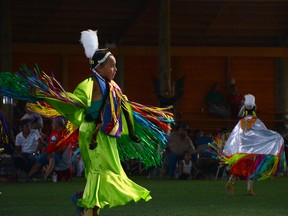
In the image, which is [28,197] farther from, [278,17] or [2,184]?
[278,17]

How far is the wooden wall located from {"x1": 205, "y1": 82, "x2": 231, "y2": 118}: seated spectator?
10.6 inches

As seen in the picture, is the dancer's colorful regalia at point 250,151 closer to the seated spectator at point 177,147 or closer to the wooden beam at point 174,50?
the seated spectator at point 177,147

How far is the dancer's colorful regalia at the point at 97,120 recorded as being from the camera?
8180mm

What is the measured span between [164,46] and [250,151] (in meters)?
8.09

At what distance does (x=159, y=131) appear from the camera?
9.17 metres

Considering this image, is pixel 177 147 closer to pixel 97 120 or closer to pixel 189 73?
pixel 189 73

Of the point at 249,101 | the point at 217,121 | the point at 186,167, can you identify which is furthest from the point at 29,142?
the point at 217,121

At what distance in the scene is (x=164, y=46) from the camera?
22719 millimetres

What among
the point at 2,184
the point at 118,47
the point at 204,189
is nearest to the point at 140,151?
the point at 204,189

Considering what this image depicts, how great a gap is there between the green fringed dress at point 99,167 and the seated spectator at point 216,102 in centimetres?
1839

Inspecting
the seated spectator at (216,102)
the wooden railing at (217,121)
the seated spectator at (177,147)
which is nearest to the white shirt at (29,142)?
the seated spectator at (177,147)

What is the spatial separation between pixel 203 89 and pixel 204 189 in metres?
12.5

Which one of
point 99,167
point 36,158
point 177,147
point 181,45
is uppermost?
point 181,45

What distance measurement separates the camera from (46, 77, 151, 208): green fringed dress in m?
8.14
